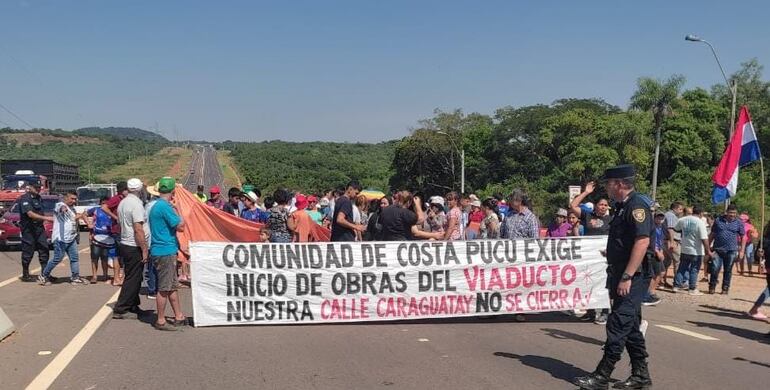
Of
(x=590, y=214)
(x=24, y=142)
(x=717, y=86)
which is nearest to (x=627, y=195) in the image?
(x=590, y=214)

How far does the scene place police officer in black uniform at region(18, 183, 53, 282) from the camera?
11.6 meters

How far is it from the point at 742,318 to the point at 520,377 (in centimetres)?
539

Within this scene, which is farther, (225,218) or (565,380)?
(225,218)

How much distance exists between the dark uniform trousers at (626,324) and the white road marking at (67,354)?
4.67 metres

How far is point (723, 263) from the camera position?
12.2 m

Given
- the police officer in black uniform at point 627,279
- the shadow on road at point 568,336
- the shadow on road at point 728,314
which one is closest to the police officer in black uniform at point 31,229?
the shadow on road at point 568,336

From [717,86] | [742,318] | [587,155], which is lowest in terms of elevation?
[742,318]

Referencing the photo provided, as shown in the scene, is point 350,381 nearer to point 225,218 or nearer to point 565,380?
point 565,380

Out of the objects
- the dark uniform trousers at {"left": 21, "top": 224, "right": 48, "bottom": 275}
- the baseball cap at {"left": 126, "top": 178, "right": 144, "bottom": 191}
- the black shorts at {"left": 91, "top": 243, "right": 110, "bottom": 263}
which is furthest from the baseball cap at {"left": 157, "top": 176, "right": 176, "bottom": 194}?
the dark uniform trousers at {"left": 21, "top": 224, "right": 48, "bottom": 275}

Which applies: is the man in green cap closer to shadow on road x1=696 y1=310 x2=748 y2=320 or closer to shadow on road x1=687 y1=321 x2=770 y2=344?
shadow on road x1=687 y1=321 x2=770 y2=344

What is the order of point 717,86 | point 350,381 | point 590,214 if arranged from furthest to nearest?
point 717,86 < point 590,214 < point 350,381

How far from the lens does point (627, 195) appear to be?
5766 mm

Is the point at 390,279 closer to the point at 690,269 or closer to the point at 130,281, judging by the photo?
the point at 130,281

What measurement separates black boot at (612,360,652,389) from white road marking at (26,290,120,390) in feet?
15.7
